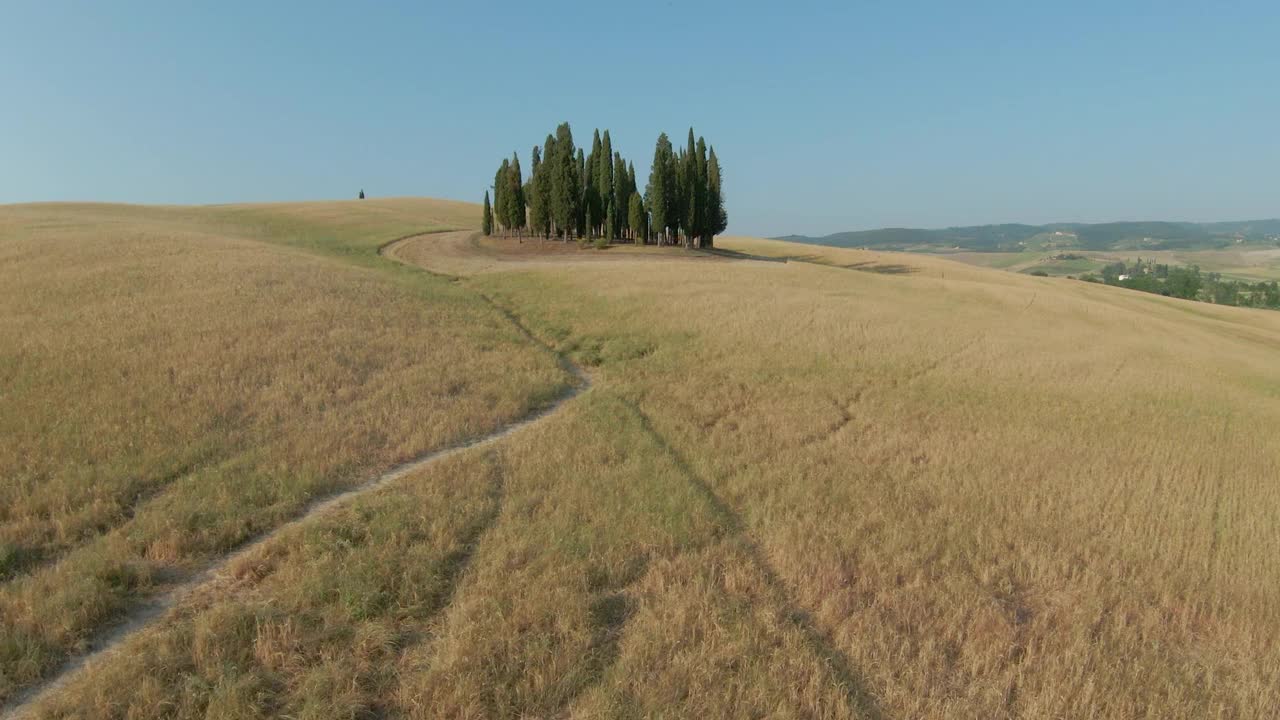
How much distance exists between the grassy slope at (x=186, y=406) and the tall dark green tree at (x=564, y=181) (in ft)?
126

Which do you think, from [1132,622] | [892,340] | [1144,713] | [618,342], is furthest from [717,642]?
[892,340]

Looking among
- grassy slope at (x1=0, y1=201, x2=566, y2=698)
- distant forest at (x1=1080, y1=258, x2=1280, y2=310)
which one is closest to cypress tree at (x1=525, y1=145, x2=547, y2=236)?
grassy slope at (x1=0, y1=201, x2=566, y2=698)

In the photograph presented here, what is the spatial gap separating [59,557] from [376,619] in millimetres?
3853

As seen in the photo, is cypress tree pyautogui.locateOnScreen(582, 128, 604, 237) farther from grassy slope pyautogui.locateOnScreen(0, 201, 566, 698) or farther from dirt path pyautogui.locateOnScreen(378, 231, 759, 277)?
grassy slope pyautogui.locateOnScreen(0, 201, 566, 698)

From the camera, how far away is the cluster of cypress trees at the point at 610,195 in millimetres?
61188

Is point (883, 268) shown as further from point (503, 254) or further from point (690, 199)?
point (503, 254)

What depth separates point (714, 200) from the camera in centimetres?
6725

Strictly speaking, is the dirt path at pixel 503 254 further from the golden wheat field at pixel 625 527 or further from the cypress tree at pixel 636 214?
the golden wheat field at pixel 625 527

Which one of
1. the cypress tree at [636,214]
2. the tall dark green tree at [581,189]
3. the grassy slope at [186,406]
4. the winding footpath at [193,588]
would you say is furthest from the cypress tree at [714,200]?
the winding footpath at [193,588]

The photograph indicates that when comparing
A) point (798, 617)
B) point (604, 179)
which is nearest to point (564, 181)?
point (604, 179)

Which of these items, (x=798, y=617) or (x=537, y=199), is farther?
(x=537, y=199)

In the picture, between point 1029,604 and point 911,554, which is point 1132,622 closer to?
point 1029,604

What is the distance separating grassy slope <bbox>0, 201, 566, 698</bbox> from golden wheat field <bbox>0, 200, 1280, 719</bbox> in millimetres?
64

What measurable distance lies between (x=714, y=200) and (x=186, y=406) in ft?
203
